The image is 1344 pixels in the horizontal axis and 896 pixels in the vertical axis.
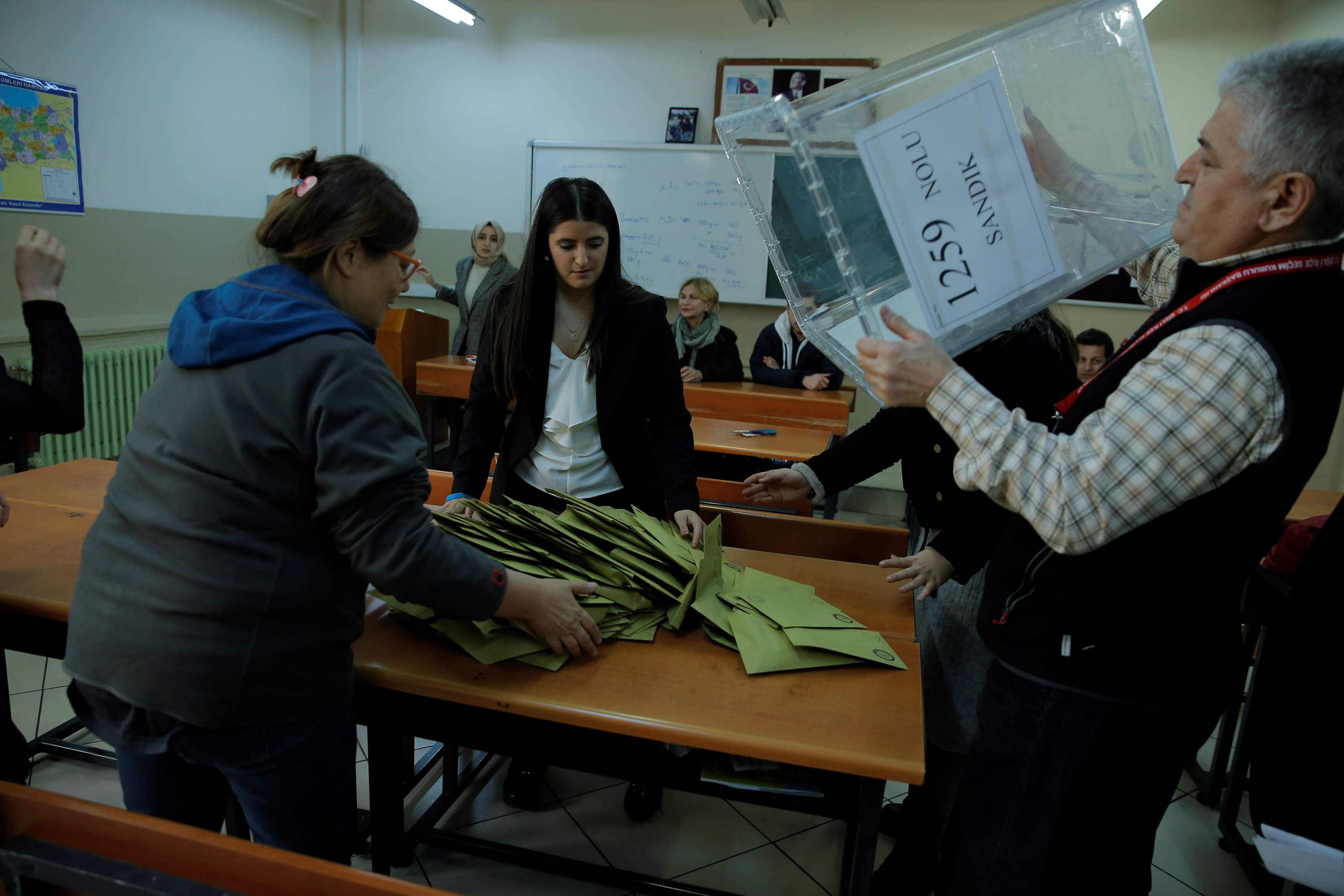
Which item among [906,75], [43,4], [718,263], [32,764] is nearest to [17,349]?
[43,4]

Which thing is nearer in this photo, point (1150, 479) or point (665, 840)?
point (1150, 479)

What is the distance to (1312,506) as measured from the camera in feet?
8.81

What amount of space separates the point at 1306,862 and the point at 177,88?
6.32 meters

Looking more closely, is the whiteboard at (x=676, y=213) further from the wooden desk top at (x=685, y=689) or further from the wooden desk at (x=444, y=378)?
the wooden desk top at (x=685, y=689)

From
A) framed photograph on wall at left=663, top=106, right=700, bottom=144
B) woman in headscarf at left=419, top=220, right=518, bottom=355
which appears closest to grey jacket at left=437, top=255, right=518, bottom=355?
woman in headscarf at left=419, top=220, right=518, bottom=355

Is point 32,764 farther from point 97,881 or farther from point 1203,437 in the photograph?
point 1203,437

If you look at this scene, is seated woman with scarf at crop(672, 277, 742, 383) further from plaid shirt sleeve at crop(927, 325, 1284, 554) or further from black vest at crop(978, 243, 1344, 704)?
plaid shirt sleeve at crop(927, 325, 1284, 554)

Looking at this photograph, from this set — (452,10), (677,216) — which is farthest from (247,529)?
(452,10)

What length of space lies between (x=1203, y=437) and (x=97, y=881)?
43.7 inches

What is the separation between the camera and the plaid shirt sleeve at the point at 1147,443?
2.62ft

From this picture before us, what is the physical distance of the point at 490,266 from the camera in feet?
18.7

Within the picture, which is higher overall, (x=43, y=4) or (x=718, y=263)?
(x=43, y=4)

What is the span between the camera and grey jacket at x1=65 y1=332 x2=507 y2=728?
910mm

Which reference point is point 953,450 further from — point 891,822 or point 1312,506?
point 1312,506
